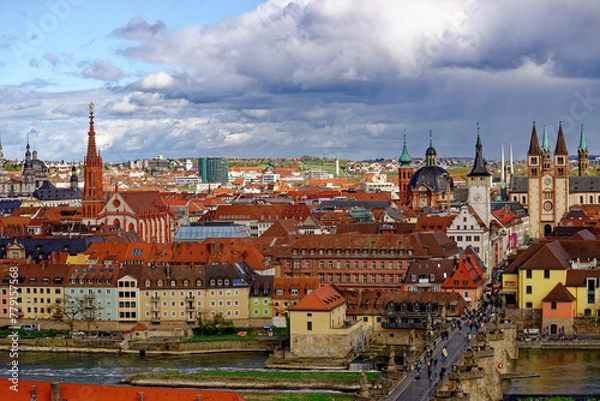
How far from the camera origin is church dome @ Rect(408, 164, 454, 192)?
531 ft

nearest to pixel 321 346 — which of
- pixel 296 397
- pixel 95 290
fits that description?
pixel 296 397

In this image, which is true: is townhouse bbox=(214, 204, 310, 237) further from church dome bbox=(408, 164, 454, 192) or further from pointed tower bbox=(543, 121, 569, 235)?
pointed tower bbox=(543, 121, 569, 235)

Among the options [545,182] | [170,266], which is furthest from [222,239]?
[545,182]

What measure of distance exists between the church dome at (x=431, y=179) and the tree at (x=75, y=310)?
84471 millimetres

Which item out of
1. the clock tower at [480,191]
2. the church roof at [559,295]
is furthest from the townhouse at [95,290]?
the clock tower at [480,191]

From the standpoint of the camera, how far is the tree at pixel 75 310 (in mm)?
84500

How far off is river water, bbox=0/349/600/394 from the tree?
6.29m

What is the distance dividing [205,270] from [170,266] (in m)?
3.15

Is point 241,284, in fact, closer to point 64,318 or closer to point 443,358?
point 64,318

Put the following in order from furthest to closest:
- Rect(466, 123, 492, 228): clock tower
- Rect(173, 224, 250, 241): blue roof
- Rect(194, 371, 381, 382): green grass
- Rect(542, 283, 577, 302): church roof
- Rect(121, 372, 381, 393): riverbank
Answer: Rect(466, 123, 492, 228): clock tower, Rect(173, 224, 250, 241): blue roof, Rect(542, 283, 577, 302): church roof, Rect(194, 371, 381, 382): green grass, Rect(121, 372, 381, 393): riverbank

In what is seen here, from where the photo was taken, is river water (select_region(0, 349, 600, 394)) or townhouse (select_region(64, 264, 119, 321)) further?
townhouse (select_region(64, 264, 119, 321))

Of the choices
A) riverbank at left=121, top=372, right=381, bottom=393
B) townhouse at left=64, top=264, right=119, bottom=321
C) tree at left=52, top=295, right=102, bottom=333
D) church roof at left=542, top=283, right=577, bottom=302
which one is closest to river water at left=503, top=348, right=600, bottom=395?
church roof at left=542, top=283, right=577, bottom=302

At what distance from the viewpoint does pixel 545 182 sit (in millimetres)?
153500

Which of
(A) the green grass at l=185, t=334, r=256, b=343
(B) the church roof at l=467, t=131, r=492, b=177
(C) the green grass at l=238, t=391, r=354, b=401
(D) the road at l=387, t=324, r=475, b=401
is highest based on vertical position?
(B) the church roof at l=467, t=131, r=492, b=177
